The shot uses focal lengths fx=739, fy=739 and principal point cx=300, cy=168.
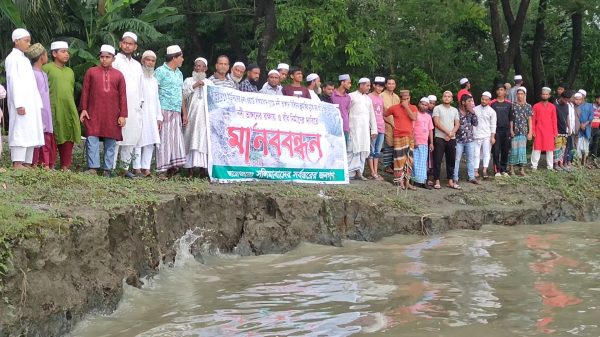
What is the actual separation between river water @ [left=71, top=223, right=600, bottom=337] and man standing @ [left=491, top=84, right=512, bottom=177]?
3988 mm

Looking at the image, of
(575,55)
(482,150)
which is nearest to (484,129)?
(482,150)

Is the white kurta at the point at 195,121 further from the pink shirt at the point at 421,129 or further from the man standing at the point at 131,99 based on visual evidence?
the pink shirt at the point at 421,129

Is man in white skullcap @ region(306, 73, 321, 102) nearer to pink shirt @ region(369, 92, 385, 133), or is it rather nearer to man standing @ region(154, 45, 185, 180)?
pink shirt @ region(369, 92, 385, 133)

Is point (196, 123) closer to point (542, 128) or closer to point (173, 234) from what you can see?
point (173, 234)

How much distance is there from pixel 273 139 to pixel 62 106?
8.76 feet

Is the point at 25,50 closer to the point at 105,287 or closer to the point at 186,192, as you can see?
the point at 186,192

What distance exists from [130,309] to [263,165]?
3.93m

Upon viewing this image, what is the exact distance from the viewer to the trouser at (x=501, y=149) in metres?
12.7

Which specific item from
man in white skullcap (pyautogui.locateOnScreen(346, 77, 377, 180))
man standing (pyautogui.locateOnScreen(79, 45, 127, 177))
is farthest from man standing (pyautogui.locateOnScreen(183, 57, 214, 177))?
man in white skullcap (pyautogui.locateOnScreen(346, 77, 377, 180))

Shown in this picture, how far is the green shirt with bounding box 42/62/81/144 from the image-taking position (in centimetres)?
856

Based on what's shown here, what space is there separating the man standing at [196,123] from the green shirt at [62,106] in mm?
1384

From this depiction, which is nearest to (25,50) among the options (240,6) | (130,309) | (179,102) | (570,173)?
(179,102)

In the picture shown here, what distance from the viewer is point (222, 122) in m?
9.30

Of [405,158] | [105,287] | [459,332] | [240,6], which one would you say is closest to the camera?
[459,332]
